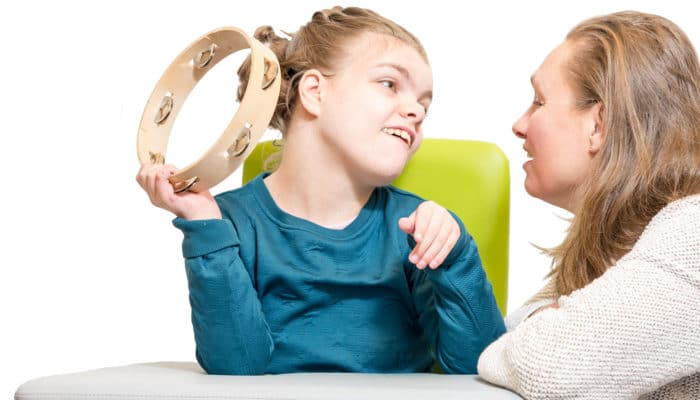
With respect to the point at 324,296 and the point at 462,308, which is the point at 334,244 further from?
the point at 462,308

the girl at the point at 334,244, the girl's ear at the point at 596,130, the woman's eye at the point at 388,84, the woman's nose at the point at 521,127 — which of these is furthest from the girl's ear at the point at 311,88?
the girl's ear at the point at 596,130

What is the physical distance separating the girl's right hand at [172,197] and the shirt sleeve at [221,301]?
3 centimetres

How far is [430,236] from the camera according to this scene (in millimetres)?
1516

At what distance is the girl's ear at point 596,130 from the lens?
174 centimetres

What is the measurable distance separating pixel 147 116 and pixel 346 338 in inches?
20.9

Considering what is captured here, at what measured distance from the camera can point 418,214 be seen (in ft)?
5.04

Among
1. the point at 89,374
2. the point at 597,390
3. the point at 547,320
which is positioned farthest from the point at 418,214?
the point at 89,374

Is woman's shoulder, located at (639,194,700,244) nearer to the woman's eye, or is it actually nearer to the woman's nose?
the woman's nose

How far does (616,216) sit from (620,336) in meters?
0.34

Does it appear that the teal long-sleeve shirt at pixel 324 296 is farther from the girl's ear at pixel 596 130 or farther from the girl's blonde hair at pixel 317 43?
the girl's ear at pixel 596 130

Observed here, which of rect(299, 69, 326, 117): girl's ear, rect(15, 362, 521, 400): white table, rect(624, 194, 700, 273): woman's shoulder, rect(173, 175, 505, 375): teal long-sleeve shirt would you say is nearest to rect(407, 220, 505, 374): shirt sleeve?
rect(173, 175, 505, 375): teal long-sleeve shirt

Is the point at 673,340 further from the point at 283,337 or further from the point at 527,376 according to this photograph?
the point at 283,337

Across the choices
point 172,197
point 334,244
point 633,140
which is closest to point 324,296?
point 334,244

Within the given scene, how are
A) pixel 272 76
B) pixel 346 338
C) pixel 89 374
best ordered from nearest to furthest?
pixel 89 374 < pixel 272 76 < pixel 346 338
